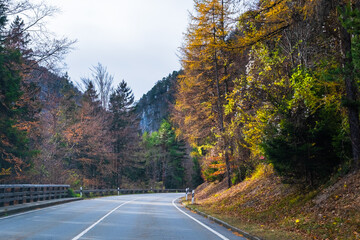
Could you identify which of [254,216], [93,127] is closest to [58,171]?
[93,127]

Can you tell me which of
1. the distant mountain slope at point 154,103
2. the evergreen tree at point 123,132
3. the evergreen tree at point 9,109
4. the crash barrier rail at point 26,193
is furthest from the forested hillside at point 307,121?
the distant mountain slope at point 154,103

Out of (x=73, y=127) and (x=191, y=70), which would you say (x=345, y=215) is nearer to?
(x=191, y=70)

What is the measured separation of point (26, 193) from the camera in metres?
17.6

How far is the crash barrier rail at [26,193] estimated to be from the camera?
15.4m

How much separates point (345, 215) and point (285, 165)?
3.61 metres

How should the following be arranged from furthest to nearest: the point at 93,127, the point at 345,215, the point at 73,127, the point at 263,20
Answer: the point at 93,127 < the point at 73,127 < the point at 263,20 < the point at 345,215

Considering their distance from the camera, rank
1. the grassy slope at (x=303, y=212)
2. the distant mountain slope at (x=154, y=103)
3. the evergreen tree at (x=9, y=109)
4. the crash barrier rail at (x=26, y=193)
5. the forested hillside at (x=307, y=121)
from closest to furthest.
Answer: the grassy slope at (x=303, y=212) < the forested hillside at (x=307, y=121) < the crash barrier rail at (x=26, y=193) < the evergreen tree at (x=9, y=109) < the distant mountain slope at (x=154, y=103)

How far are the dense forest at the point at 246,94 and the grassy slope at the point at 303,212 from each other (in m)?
0.90

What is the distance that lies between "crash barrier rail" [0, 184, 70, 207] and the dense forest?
1377mm

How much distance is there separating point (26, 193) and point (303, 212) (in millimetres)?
13627

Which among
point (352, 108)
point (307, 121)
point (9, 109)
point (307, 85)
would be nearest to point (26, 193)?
point (9, 109)

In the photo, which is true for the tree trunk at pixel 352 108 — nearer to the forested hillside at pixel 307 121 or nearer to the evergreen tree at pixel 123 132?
the forested hillside at pixel 307 121

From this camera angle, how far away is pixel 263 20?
11414mm

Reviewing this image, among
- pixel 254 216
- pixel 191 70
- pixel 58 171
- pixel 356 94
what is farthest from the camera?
pixel 58 171
